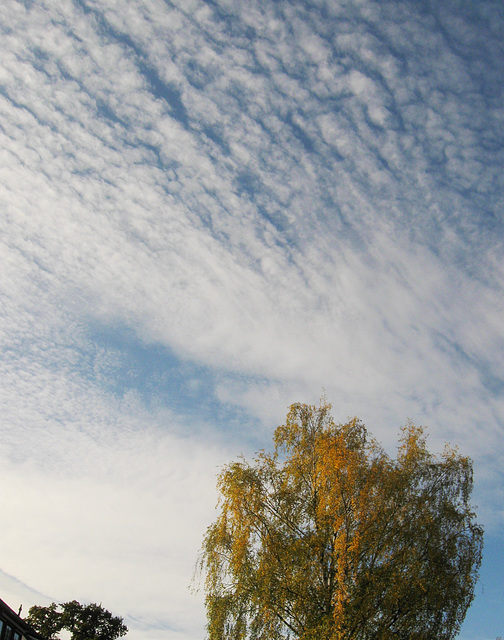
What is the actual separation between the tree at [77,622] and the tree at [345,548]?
7738cm

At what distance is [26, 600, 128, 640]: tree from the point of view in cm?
8538

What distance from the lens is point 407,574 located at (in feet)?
66.0

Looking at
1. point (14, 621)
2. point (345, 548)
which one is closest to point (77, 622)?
point (14, 621)

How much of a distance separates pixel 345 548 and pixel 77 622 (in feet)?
276

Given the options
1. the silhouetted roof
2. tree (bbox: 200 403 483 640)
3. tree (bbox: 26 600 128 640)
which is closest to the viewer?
tree (bbox: 200 403 483 640)

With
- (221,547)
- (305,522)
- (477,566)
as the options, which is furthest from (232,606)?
(477,566)

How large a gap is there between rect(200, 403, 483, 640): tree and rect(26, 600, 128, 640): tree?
254ft

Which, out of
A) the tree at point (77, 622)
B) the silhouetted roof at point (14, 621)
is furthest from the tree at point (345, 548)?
the tree at point (77, 622)

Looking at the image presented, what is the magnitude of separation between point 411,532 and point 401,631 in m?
3.50

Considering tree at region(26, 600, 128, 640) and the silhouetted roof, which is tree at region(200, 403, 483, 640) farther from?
tree at region(26, 600, 128, 640)

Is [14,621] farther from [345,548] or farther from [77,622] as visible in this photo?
[77,622]

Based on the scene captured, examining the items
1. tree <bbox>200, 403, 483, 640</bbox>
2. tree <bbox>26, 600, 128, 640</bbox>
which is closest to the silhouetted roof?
tree <bbox>200, 403, 483, 640</bbox>

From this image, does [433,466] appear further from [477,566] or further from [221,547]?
[221,547]

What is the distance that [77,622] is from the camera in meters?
87.2
